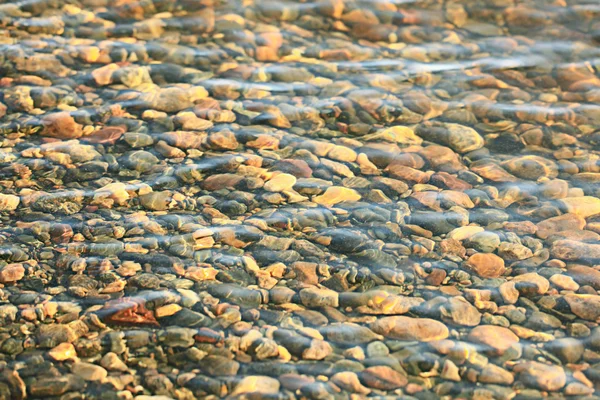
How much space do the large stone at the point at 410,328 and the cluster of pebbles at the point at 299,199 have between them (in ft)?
0.03

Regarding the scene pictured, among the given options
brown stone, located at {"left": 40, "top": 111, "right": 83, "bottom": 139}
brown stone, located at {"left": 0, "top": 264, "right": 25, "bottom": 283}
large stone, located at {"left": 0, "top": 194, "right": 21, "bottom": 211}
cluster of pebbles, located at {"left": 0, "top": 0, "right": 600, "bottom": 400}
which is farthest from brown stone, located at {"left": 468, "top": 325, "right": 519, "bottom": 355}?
brown stone, located at {"left": 40, "top": 111, "right": 83, "bottom": 139}

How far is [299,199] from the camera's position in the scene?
11.9 ft

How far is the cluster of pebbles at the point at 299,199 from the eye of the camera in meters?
2.82

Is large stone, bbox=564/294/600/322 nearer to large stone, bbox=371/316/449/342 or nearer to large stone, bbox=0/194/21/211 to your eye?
large stone, bbox=371/316/449/342

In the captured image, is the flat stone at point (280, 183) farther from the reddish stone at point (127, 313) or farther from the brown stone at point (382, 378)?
the brown stone at point (382, 378)

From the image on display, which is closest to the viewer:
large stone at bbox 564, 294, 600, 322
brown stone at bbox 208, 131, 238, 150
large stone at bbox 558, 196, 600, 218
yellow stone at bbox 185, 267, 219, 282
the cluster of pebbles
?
the cluster of pebbles

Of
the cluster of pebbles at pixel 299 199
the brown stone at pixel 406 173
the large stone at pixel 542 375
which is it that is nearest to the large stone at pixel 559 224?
the cluster of pebbles at pixel 299 199

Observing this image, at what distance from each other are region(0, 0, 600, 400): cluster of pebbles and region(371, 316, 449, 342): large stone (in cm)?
1

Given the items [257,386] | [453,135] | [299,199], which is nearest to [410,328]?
[257,386]

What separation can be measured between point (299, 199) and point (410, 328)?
0.94m

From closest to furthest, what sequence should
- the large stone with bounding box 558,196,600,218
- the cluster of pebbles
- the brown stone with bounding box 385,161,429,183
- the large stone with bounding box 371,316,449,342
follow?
the cluster of pebbles
the large stone with bounding box 371,316,449,342
the large stone with bounding box 558,196,600,218
the brown stone with bounding box 385,161,429,183

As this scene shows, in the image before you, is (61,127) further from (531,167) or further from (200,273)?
(531,167)

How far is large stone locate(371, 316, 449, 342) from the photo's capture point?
2.93 m

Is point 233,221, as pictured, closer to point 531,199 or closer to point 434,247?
point 434,247
